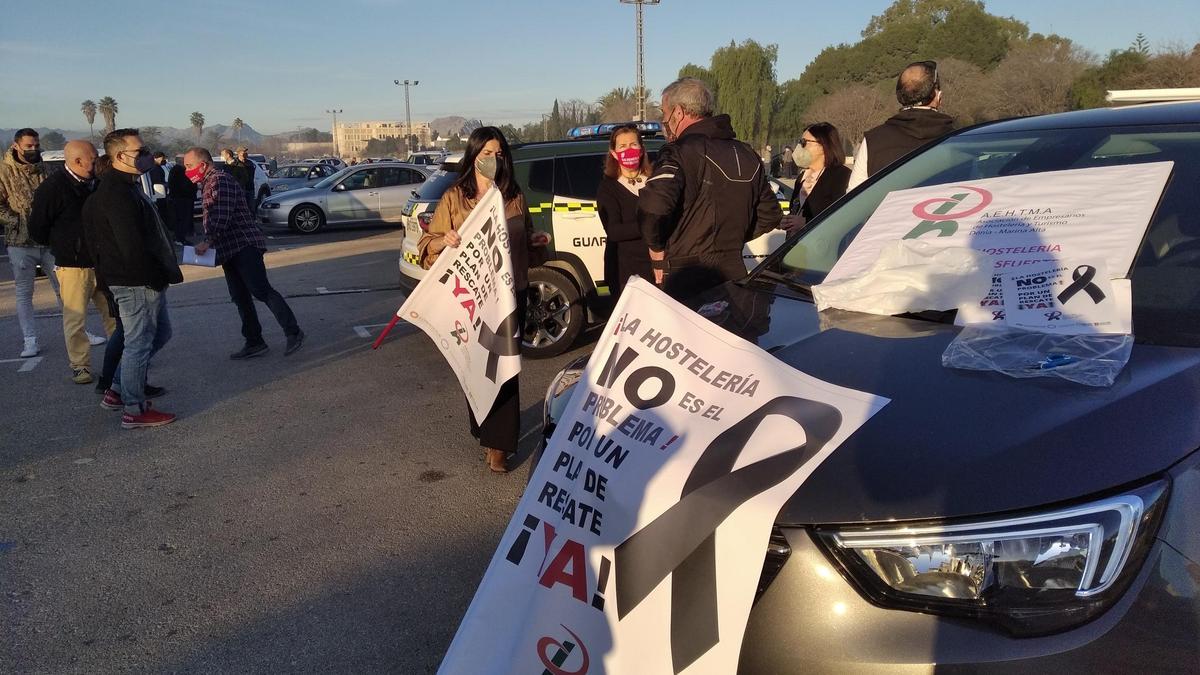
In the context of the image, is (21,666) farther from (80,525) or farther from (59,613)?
(80,525)

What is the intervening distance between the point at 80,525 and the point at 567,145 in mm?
4641

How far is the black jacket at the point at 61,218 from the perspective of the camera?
6.12 meters

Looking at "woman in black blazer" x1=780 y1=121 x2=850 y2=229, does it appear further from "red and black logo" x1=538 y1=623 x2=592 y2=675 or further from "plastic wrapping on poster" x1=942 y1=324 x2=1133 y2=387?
"red and black logo" x1=538 y1=623 x2=592 y2=675

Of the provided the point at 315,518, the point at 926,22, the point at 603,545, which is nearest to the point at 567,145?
the point at 315,518

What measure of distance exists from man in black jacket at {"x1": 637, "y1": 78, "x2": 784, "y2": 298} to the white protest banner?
6.55ft

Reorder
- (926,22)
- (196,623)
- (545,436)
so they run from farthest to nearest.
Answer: (926,22) → (196,623) → (545,436)

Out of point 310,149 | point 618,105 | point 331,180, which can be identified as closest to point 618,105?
point 618,105

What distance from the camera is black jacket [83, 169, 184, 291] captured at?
205 inches

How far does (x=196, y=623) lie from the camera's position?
10.4 feet

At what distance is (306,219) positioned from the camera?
18984 millimetres

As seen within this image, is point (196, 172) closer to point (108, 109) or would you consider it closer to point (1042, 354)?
point (1042, 354)

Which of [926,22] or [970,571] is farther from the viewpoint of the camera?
[926,22]

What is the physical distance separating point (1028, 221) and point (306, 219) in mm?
18306

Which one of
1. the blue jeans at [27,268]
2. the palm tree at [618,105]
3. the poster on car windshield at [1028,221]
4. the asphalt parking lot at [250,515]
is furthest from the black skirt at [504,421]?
the palm tree at [618,105]
